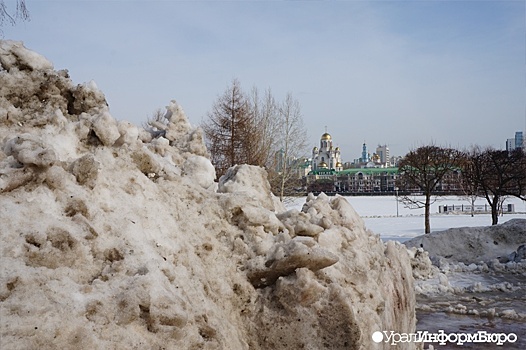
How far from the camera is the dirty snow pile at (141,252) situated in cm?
222

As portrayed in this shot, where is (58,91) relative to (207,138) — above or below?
below

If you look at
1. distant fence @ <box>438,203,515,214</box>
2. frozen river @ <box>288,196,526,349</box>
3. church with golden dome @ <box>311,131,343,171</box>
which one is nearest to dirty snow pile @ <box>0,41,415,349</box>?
frozen river @ <box>288,196,526,349</box>

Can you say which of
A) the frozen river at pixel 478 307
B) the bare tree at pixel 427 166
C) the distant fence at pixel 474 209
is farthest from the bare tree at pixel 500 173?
the distant fence at pixel 474 209

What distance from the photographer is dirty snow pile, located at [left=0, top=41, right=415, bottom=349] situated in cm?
222

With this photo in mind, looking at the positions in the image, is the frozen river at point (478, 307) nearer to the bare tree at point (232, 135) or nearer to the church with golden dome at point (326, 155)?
the bare tree at point (232, 135)

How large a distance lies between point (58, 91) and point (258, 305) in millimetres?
2178

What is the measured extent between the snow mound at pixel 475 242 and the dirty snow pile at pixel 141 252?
11.1m

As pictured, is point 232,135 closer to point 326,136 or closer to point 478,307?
point 478,307

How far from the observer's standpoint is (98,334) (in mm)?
2117

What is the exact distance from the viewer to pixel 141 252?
8.80 ft

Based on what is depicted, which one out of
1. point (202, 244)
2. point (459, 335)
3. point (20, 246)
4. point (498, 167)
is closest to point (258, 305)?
point (202, 244)

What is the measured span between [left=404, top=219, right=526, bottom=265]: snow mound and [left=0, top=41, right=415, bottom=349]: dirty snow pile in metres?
11.1

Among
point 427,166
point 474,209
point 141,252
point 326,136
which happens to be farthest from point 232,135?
point 326,136

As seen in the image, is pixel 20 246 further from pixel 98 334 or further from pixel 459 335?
pixel 459 335
